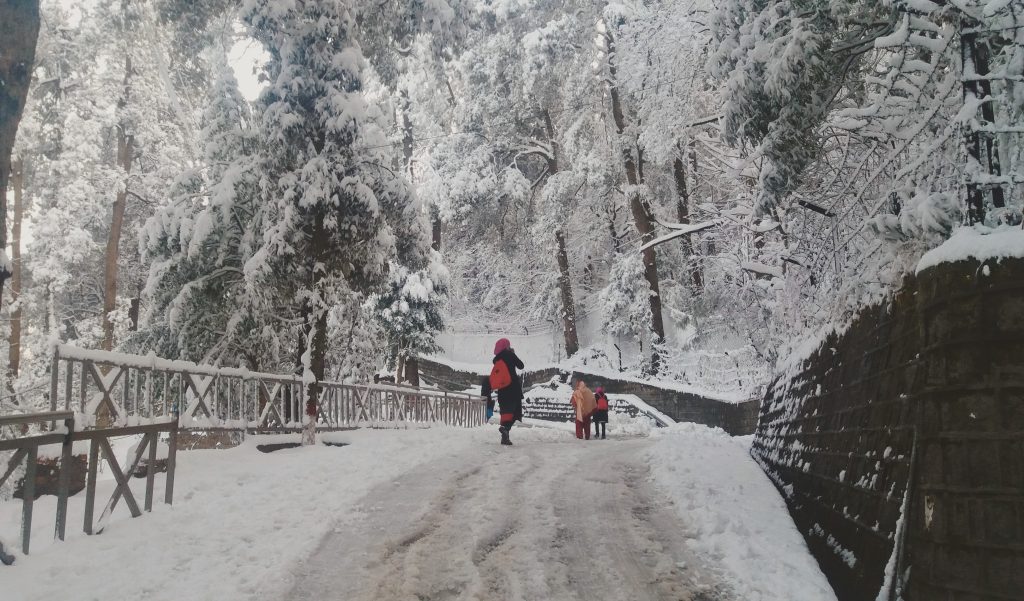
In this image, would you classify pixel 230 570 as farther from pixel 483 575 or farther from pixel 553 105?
pixel 553 105

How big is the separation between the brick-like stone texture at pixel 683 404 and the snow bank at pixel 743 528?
13.0 metres

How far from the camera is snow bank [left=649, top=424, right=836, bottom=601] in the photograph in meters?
4.72

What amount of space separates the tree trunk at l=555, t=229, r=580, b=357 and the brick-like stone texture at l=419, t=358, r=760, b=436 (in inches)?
64.0

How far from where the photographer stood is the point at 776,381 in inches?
396

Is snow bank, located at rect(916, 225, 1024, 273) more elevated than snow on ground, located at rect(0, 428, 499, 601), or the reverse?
snow bank, located at rect(916, 225, 1024, 273)

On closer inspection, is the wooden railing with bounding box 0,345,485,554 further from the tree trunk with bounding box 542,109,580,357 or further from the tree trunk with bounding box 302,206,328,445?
the tree trunk with bounding box 542,109,580,357

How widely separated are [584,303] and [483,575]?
102 ft

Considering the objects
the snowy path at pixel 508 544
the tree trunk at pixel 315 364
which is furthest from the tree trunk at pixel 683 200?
the snowy path at pixel 508 544

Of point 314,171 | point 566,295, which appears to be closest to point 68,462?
point 314,171

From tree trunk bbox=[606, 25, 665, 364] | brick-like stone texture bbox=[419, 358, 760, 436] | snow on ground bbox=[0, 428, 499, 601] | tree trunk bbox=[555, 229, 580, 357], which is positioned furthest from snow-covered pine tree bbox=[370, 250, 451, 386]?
snow on ground bbox=[0, 428, 499, 601]

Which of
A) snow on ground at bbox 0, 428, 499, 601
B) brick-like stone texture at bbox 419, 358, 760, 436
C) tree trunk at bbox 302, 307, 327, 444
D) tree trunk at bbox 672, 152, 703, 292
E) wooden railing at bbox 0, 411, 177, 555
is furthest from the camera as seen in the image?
tree trunk at bbox 672, 152, 703, 292

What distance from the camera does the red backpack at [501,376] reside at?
12172 millimetres

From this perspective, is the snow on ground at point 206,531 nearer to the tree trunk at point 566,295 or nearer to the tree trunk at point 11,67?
the tree trunk at point 11,67

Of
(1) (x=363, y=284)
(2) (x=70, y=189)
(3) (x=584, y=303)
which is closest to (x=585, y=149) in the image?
(3) (x=584, y=303)
